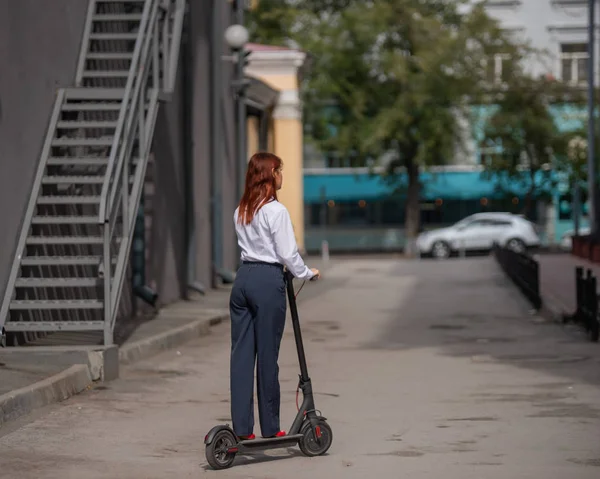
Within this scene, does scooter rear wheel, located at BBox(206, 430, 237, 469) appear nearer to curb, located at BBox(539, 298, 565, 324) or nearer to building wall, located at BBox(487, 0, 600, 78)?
curb, located at BBox(539, 298, 565, 324)

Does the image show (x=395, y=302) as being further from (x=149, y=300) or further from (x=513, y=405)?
(x=513, y=405)

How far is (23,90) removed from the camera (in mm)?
14797

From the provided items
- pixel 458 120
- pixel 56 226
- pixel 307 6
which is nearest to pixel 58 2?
pixel 56 226

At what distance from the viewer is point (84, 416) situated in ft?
34.7

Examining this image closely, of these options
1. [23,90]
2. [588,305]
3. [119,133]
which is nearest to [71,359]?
[119,133]

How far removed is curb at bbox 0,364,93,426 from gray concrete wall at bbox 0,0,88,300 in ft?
7.41

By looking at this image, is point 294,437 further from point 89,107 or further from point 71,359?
point 89,107

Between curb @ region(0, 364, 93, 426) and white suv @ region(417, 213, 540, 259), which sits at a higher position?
curb @ region(0, 364, 93, 426)

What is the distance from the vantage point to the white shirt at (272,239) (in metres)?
8.28

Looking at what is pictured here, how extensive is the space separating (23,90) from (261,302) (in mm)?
7292

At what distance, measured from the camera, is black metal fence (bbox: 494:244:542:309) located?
21781mm

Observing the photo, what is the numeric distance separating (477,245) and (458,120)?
6873 millimetres

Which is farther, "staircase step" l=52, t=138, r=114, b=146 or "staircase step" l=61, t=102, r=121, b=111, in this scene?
"staircase step" l=61, t=102, r=121, b=111

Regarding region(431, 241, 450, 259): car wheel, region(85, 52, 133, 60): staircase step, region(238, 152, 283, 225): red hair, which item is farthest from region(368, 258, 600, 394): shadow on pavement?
region(431, 241, 450, 259): car wheel
